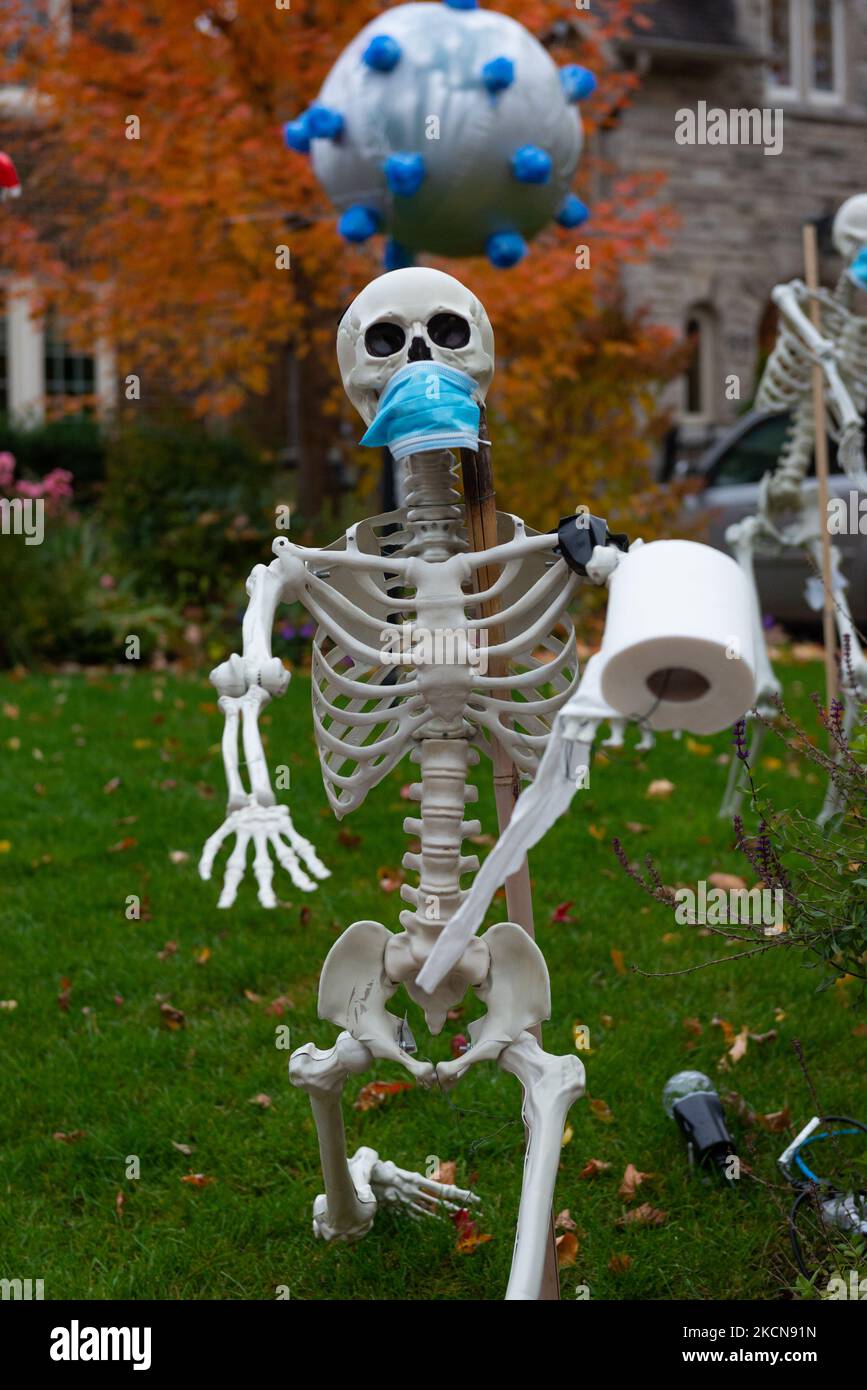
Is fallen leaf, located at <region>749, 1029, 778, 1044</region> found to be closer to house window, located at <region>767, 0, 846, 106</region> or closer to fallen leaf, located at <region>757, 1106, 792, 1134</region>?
fallen leaf, located at <region>757, 1106, 792, 1134</region>

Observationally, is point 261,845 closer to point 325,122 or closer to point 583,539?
point 583,539

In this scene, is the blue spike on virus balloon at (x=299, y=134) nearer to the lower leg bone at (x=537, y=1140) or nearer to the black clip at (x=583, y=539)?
the black clip at (x=583, y=539)

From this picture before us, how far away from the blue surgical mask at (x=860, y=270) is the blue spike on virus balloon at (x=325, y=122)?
6.69ft

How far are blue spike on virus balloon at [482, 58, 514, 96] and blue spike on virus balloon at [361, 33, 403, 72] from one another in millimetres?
351

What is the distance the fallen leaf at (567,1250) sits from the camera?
3.16 meters

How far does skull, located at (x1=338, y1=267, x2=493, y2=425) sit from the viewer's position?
2.78 meters

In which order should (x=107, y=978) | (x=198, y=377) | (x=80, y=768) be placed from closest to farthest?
1. (x=107, y=978)
2. (x=80, y=768)
3. (x=198, y=377)

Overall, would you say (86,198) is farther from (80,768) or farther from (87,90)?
(80,768)

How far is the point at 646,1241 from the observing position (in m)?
3.21

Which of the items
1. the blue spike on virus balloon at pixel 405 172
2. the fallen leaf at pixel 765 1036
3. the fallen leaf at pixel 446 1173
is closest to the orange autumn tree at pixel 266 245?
the blue spike on virus balloon at pixel 405 172

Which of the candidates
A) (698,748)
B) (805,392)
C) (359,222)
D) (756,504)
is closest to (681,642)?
(359,222)

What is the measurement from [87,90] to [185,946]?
6.55 meters

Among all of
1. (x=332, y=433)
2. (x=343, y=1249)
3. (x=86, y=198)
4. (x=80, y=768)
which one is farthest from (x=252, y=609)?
(x=86, y=198)

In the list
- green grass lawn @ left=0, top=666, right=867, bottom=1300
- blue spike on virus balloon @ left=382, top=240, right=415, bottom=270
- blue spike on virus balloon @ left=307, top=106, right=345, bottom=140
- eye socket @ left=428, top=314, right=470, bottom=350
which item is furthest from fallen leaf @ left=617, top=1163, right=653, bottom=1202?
A: blue spike on virus balloon @ left=307, top=106, right=345, bottom=140
